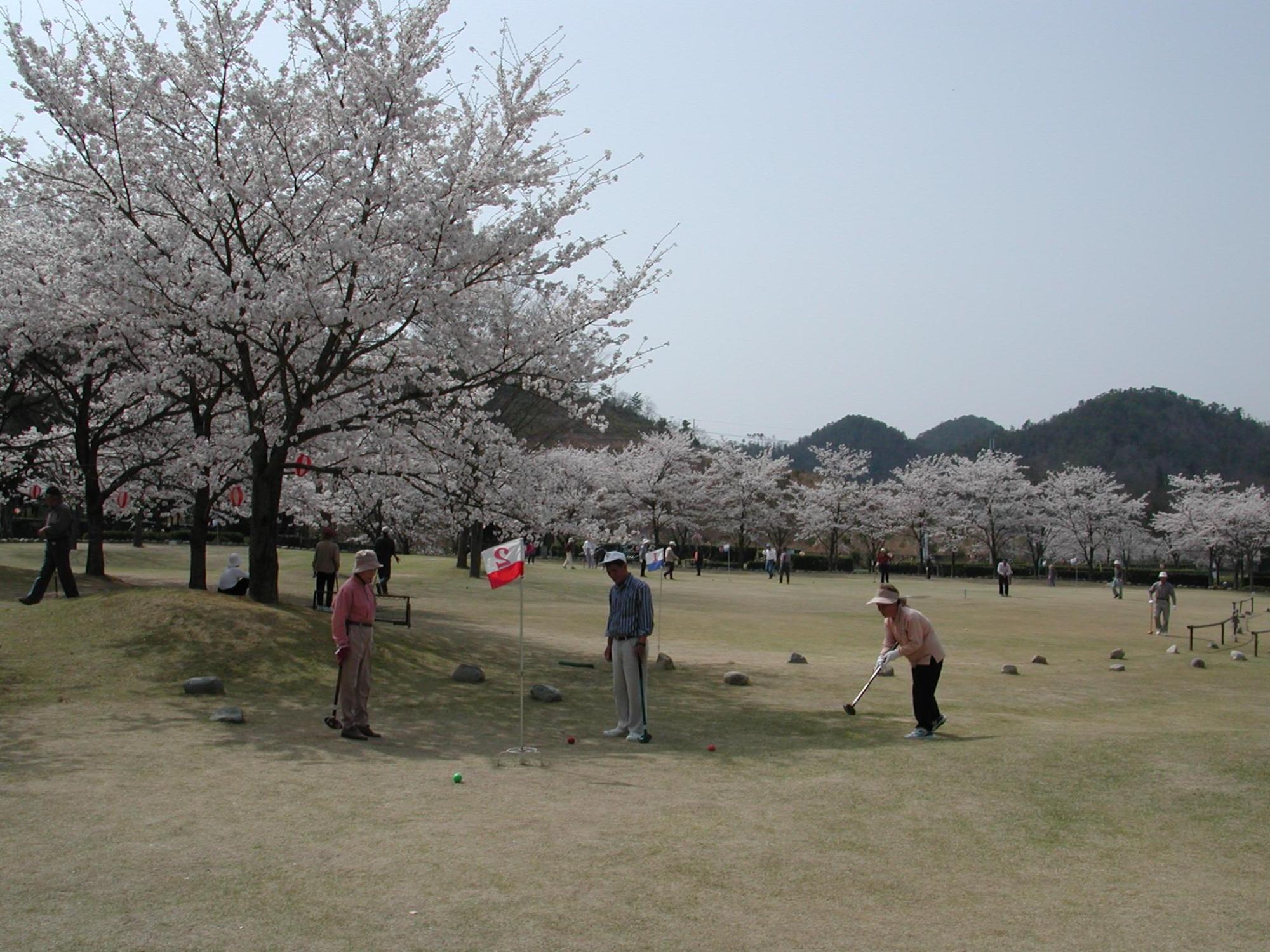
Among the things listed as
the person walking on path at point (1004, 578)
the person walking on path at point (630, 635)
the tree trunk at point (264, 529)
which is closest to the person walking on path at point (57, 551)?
the tree trunk at point (264, 529)

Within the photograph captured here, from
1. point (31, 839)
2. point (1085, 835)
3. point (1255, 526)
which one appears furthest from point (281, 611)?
point (1255, 526)

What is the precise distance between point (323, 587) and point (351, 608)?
35.7ft

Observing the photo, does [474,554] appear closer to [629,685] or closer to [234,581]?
[234,581]

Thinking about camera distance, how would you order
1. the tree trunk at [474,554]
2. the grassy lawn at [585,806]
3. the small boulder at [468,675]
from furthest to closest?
the tree trunk at [474,554], the small boulder at [468,675], the grassy lawn at [585,806]

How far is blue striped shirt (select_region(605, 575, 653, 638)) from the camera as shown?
10.4 metres

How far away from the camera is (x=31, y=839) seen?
6457 millimetres

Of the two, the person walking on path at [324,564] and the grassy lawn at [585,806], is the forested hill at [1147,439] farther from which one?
the grassy lawn at [585,806]

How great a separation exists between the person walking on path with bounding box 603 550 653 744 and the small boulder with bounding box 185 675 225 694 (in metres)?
4.86

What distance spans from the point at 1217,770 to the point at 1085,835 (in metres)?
2.55

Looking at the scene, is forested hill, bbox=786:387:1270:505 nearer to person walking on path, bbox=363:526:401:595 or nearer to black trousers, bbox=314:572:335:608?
person walking on path, bbox=363:526:401:595

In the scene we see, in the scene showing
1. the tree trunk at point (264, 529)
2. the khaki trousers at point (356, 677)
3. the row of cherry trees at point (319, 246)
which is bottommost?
the khaki trousers at point (356, 677)

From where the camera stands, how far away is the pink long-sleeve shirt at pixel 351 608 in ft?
33.7

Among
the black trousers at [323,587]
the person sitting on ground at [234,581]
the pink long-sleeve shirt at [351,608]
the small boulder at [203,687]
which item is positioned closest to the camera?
the pink long-sleeve shirt at [351,608]

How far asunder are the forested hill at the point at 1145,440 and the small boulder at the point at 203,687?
127 m
